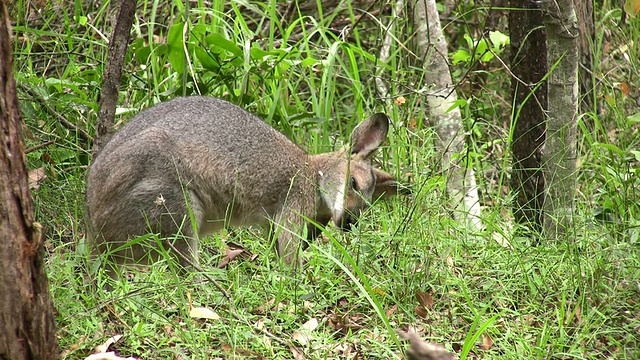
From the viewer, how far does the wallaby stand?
4801 mm

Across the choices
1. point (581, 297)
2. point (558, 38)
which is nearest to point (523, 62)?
point (558, 38)

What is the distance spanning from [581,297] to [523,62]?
2138mm

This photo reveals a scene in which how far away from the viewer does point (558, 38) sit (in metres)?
5.01

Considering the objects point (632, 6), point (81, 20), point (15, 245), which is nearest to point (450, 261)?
point (632, 6)

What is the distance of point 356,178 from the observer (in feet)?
18.6

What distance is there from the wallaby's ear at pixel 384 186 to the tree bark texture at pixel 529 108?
82 cm

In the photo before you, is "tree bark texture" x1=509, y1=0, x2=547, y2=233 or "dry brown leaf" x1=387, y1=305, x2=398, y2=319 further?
"tree bark texture" x1=509, y1=0, x2=547, y2=233

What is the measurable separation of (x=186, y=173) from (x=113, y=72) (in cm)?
92

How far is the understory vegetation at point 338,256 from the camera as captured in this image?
402 cm

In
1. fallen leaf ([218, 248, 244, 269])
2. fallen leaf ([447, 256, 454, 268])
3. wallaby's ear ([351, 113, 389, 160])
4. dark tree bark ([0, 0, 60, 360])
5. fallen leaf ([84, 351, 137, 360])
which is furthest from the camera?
wallaby's ear ([351, 113, 389, 160])

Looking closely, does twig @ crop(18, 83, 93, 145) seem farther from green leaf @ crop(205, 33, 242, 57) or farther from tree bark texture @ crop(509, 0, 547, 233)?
tree bark texture @ crop(509, 0, 547, 233)

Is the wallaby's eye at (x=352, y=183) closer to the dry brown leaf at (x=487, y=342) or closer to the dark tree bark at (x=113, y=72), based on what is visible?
the dark tree bark at (x=113, y=72)

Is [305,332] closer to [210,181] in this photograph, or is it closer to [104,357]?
[104,357]

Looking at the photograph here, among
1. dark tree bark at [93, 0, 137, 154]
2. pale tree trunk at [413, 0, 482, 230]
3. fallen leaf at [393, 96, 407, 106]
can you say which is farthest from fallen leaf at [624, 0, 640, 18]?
dark tree bark at [93, 0, 137, 154]
